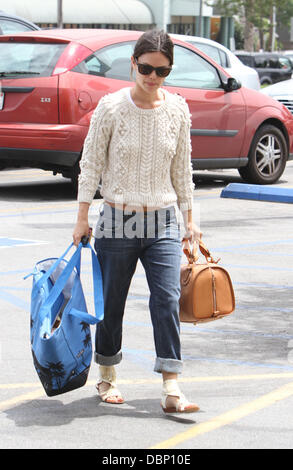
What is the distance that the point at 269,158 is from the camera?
1369cm

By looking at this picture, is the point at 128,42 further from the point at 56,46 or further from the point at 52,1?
the point at 52,1

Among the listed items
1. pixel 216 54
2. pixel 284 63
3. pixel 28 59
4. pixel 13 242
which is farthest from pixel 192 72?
pixel 284 63

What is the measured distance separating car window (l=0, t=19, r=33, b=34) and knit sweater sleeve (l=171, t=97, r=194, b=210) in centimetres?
1131

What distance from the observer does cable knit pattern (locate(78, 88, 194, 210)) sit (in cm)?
499

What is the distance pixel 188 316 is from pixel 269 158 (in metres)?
8.62

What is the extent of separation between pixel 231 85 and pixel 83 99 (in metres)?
2.20

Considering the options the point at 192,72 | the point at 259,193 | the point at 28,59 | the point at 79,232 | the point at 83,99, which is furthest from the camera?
the point at 192,72

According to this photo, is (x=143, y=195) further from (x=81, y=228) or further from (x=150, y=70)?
(x=150, y=70)

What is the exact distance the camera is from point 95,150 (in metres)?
5.01

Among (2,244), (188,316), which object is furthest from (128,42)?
(188,316)

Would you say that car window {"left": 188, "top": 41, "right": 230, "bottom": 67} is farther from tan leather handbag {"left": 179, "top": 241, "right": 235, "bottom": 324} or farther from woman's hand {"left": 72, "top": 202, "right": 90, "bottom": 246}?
woman's hand {"left": 72, "top": 202, "right": 90, "bottom": 246}

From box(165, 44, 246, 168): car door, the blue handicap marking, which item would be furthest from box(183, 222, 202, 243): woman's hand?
box(165, 44, 246, 168): car door

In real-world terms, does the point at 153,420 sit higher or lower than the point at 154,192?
lower

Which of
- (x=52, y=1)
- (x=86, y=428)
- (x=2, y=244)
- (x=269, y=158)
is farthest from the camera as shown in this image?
(x=52, y=1)
